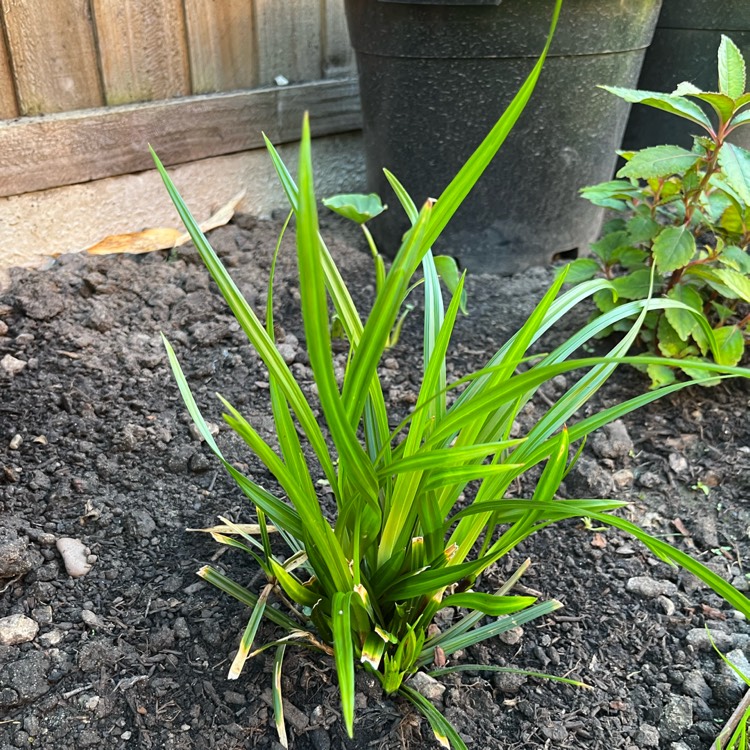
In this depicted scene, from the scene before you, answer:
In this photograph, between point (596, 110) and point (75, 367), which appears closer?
point (75, 367)

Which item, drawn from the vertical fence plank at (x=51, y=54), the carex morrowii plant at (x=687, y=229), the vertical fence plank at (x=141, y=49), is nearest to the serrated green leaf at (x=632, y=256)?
the carex morrowii plant at (x=687, y=229)

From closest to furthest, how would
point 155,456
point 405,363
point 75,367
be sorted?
point 155,456 → point 75,367 → point 405,363

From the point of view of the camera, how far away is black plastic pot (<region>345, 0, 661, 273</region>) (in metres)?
1.95

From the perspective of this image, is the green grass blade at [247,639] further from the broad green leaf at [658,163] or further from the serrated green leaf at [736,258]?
the serrated green leaf at [736,258]

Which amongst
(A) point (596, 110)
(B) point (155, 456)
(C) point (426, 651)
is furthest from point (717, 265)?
(B) point (155, 456)

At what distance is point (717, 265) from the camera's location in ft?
6.16

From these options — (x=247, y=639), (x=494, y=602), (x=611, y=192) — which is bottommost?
(x=247, y=639)

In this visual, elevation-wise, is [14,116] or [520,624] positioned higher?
[14,116]

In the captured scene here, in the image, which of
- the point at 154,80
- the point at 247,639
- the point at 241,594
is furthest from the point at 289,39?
the point at 247,639

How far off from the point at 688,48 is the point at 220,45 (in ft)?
5.09

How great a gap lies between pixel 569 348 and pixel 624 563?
52 cm

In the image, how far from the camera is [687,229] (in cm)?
163

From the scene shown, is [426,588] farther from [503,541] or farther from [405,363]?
[405,363]

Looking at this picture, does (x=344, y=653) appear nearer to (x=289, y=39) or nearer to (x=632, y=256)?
(x=632, y=256)
